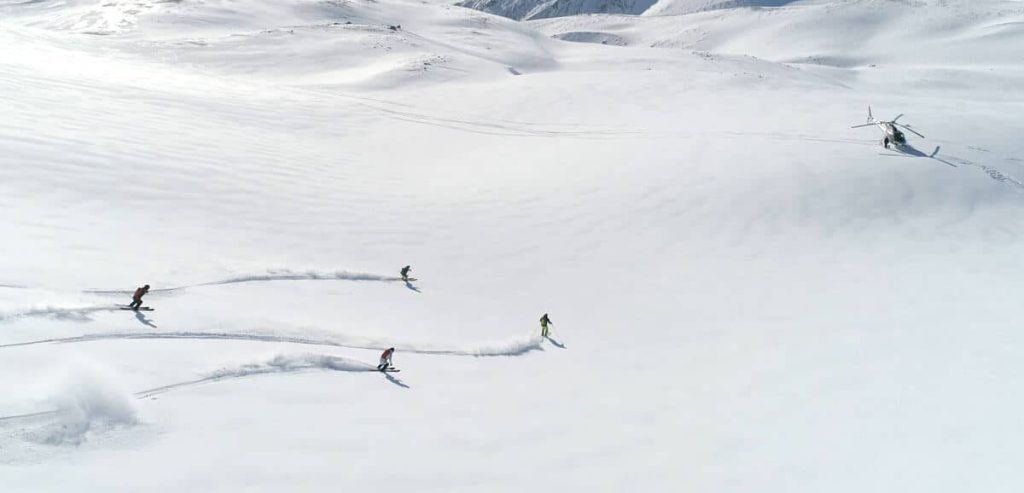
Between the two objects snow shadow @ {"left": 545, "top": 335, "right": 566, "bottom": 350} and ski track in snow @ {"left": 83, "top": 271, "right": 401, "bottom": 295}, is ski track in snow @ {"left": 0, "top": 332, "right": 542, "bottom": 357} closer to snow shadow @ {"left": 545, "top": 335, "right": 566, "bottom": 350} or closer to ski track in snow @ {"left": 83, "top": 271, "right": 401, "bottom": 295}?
snow shadow @ {"left": 545, "top": 335, "right": 566, "bottom": 350}

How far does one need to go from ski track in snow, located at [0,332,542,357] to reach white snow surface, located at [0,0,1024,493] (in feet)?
0.27

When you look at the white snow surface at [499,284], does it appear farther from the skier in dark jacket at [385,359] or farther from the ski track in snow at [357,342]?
the skier in dark jacket at [385,359]

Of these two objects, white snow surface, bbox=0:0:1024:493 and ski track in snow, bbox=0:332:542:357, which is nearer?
white snow surface, bbox=0:0:1024:493

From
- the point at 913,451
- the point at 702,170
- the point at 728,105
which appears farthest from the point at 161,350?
the point at 728,105

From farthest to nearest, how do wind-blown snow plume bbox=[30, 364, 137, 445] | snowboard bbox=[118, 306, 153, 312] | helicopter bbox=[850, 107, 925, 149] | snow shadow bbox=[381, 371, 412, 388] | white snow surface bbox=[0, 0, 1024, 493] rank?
helicopter bbox=[850, 107, 925, 149] → snowboard bbox=[118, 306, 153, 312] → snow shadow bbox=[381, 371, 412, 388] → white snow surface bbox=[0, 0, 1024, 493] → wind-blown snow plume bbox=[30, 364, 137, 445]

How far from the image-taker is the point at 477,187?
23.7m

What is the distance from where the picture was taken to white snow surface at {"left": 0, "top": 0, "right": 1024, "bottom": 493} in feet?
33.5

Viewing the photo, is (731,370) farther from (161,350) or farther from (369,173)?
(369,173)

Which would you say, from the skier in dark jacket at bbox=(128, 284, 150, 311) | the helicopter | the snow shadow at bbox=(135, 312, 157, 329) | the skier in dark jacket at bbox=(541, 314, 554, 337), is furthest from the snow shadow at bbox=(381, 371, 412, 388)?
the helicopter

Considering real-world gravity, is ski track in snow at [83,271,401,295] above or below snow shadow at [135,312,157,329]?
below

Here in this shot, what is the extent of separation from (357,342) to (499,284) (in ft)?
17.2

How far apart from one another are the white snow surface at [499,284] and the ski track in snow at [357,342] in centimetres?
8

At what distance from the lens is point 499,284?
711 inches

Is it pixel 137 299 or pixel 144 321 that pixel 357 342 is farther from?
pixel 137 299
